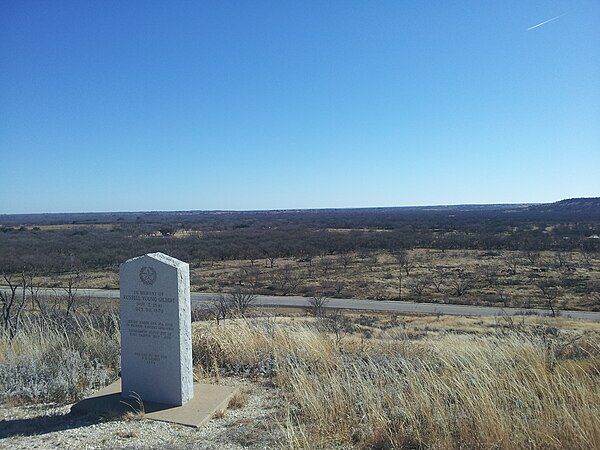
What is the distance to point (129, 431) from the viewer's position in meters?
4.49

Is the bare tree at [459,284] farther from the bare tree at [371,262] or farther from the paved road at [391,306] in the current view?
the bare tree at [371,262]

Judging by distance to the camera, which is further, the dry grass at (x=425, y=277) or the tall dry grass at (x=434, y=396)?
the dry grass at (x=425, y=277)

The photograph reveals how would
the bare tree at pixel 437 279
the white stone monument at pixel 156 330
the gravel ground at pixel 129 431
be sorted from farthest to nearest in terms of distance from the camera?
the bare tree at pixel 437 279, the white stone monument at pixel 156 330, the gravel ground at pixel 129 431

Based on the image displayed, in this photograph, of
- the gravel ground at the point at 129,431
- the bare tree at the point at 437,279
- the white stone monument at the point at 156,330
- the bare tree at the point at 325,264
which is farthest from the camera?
the bare tree at the point at 325,264

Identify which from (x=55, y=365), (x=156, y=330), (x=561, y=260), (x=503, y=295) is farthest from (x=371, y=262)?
(x=156, y=330)

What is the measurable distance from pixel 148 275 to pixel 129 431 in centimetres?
161

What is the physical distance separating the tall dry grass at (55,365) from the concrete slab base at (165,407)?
0.48 metres

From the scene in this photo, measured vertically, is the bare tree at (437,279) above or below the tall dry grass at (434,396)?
below

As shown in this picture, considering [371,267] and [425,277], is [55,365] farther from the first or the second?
[371,267]

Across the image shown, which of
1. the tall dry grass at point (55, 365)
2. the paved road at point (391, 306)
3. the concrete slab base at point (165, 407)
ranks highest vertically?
the tall dry grass at point (55, 365)

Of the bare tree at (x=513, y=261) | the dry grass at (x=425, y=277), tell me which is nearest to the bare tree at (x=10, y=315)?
the dry grass at (x=425, y=277)

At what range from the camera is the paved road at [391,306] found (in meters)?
25.2

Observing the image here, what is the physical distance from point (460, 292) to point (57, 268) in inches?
1448

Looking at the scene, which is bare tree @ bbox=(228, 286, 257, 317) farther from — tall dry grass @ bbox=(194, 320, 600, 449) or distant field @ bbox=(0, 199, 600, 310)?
distant field @ bbox=(0, 199, 600, 310)
